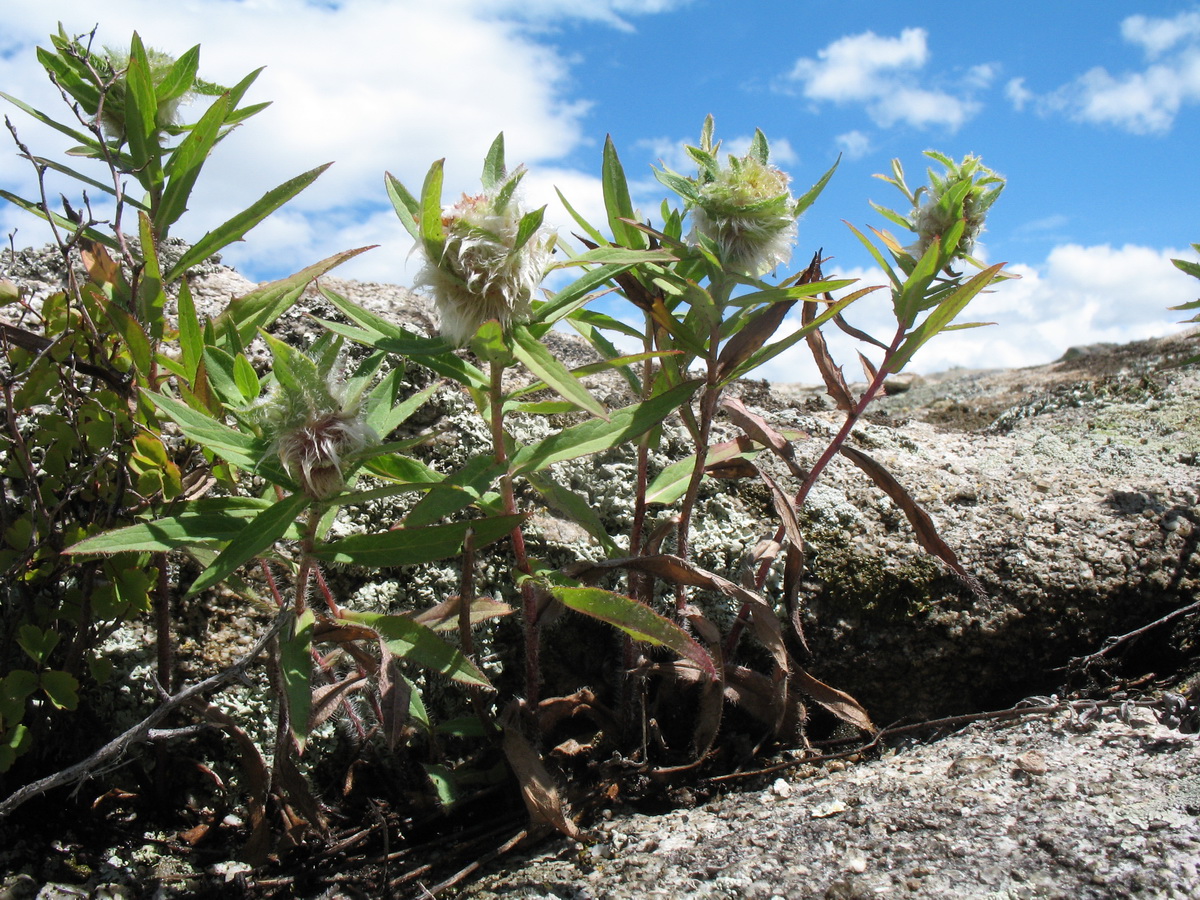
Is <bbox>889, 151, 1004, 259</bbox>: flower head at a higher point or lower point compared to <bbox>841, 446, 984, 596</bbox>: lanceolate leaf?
higher

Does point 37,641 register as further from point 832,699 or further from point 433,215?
point 832,699

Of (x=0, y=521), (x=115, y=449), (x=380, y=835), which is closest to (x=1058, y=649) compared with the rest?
(x=380, y=835)

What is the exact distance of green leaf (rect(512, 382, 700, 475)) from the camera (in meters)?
1.69

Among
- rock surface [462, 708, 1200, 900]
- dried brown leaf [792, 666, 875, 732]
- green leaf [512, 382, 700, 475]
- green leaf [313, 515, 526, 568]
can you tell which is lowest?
rock surface [462, 708, 1200, 900]

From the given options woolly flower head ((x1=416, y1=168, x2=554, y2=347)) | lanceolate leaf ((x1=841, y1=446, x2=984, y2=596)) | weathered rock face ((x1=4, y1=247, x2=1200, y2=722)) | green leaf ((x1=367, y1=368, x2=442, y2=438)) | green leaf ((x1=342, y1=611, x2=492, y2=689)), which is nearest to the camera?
woolly flower head ((x1=416, y1=168, x2=554, y2=347))

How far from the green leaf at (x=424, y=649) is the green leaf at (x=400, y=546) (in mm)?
133

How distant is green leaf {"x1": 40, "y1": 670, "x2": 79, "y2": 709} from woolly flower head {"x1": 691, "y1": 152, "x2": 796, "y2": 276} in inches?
64.8

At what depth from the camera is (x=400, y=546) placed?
165 cm

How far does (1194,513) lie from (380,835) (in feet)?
8.75

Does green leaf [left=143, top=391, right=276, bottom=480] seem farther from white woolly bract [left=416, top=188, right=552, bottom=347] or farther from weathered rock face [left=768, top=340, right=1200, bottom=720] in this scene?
weathered rock face [left=768, top=340, right=1200, bottom=720]

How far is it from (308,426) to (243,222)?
0.66 metres

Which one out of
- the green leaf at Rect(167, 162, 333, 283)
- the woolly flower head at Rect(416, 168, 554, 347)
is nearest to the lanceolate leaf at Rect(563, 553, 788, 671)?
the woolly flower head at Rect(416, 168, 554, 347)

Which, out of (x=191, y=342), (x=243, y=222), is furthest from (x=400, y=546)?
(x=243, y=222)

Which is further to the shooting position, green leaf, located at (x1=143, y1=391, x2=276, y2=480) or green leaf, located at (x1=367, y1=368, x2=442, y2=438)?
green leaf, located at (x1=367, y1=368, x2=442, y2=438)
